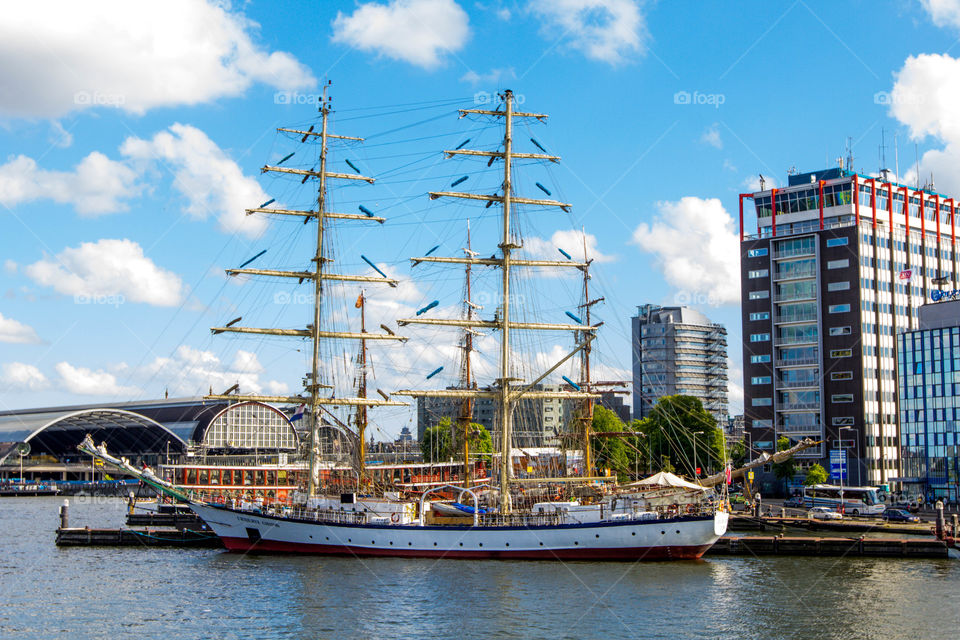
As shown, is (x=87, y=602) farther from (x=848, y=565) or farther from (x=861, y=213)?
(x=861, y=213)

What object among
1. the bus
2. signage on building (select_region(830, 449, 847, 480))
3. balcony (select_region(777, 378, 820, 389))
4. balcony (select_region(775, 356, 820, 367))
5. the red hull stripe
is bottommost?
the bus

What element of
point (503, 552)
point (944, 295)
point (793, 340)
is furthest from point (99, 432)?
point (944, 295)

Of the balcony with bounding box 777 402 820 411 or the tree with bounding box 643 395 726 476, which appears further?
the balcony with bounding box 777 402 820 411

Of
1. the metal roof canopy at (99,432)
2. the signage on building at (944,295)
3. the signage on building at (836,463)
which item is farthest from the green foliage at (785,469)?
the metal roof canopy at (99,432)

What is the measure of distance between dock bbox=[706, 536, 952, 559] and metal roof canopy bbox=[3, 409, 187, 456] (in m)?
127

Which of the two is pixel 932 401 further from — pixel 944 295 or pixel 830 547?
pixel 830 547

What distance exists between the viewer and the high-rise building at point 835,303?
127 metres

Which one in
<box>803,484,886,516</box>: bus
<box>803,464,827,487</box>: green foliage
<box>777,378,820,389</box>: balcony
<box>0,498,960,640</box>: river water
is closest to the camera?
<box>0,498,960,640</box>: river water

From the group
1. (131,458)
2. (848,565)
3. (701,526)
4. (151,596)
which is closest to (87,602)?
(151,596)

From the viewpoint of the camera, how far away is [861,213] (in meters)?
131

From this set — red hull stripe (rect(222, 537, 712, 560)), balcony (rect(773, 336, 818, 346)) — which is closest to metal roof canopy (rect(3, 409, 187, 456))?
balcony (rect(773, 336, 818, 346))

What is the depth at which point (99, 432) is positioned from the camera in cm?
18688

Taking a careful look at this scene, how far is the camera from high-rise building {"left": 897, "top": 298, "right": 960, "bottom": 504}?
115 metres

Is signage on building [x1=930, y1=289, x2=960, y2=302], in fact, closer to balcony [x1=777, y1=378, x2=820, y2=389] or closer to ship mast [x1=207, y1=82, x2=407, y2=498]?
balcony [x1=777, y1=378, x2=820, y2=389]
